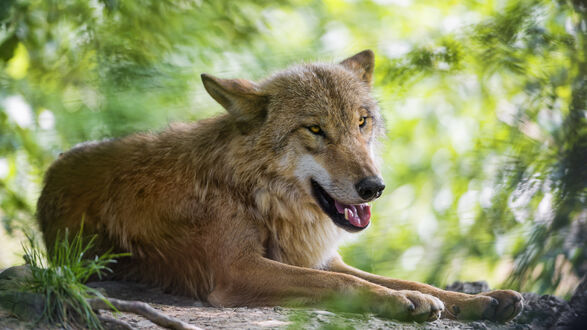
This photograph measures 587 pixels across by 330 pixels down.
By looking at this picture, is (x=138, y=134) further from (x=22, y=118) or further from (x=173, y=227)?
(x=22, y=118)

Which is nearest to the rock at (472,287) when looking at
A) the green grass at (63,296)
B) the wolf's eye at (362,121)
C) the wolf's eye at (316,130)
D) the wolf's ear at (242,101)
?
the wolf's eye at (362,121)

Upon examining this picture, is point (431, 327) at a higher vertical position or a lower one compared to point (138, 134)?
lower

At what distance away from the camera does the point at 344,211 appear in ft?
11.6

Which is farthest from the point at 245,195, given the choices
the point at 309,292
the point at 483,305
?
the point at 483,305

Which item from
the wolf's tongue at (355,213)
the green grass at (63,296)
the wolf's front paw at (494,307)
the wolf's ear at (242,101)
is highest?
the wolf's ear at (242,101)

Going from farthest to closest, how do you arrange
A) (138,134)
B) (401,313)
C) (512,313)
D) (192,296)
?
(138,134) < (192,296) < (512,313) < (401,313)

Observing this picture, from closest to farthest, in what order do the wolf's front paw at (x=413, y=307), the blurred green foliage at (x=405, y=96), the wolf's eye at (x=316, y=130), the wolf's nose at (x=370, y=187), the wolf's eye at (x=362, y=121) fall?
1. the blurred green foliage at (x=405, y=96)
2. the wolf's front paw at (x=413, y=307)
3. the wolf's nose at (x=370, y=187)
4. the wolf's eye at (x=316, y=130)
5. the wolf's eye at (x=362, y=121)

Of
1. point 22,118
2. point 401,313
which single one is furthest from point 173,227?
point 22,118

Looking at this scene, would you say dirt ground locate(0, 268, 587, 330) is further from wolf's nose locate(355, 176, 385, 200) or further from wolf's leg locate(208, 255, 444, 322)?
wolf's nose locate(355, 176, 385, 200)

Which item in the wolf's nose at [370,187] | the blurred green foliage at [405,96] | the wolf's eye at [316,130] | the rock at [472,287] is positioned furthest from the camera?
the rock at [472,287]

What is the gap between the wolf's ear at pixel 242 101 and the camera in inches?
147

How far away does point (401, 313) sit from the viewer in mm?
2914

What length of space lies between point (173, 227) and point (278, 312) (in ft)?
3.19

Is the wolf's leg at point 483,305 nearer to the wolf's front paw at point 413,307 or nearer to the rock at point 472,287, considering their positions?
the wolf's front paw at point 413,307
